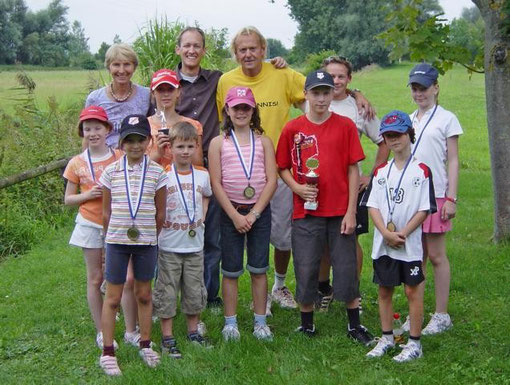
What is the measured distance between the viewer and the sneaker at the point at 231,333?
512cm

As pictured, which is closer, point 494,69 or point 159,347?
point 159,347

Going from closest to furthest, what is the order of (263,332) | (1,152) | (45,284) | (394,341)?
(394,341)
(263,332)
(45,284)
(1,152)

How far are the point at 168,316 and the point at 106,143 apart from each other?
142 cm

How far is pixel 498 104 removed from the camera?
720 centimetres

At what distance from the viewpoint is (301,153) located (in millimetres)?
5070

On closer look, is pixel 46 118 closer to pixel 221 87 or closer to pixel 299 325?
pixel 221 87

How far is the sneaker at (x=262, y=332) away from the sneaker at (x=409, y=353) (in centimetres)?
100

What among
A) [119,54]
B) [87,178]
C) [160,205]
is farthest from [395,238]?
[119,54]

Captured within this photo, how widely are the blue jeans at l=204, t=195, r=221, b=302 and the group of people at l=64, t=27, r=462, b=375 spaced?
0.25 m

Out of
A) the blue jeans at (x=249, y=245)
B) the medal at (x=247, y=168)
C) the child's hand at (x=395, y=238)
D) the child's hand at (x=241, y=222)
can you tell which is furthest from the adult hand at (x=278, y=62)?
the child's hand at (x=395, y=238)

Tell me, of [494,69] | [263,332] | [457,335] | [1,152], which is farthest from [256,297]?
[1,152]

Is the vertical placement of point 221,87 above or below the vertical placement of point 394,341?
above

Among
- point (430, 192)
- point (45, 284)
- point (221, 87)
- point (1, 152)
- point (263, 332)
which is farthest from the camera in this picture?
point (1, 152)

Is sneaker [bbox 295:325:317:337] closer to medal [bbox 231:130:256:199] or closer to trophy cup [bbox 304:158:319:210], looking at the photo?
trophy cup [bbox 304:158:319:210]
